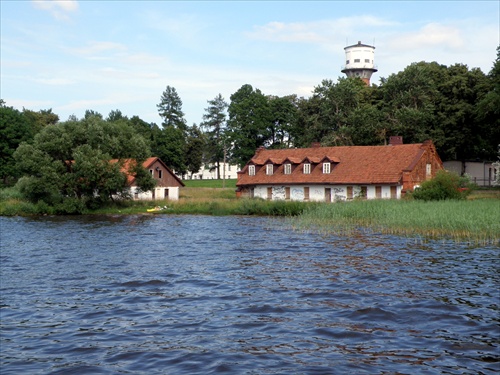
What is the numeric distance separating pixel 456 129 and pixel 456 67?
8.84 meters

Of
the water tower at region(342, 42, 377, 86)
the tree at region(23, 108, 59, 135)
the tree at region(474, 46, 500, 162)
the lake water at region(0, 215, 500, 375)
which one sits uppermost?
the water tower at region(342, 42, 377, 86)

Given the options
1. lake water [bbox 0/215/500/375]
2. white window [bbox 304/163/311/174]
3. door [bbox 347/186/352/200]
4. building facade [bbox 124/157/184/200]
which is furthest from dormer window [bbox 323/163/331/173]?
lake water [bbox 0/215/500/375]

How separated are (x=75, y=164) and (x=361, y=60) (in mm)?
70127

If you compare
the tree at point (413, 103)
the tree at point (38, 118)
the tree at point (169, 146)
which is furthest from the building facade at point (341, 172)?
the tree at point (38, 118)

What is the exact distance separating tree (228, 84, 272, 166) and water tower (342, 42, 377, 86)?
23505 millimetres

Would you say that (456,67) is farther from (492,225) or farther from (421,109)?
(492,225)

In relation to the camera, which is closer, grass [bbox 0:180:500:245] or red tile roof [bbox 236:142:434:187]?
grass [bbox 0:180:500:245]

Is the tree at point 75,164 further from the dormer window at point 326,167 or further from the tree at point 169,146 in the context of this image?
the tree at point 169,146

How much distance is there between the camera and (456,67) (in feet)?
257

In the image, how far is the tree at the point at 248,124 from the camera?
95.6 metres

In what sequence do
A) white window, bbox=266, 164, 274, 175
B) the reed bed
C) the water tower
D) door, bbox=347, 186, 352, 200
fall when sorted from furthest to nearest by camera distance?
the water tower → white window, bbox=266, 164, 274, 175 → door, bbox=347, 186, 352, 200 → the reed bed

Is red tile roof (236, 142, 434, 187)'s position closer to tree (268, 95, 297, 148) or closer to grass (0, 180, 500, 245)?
grass (0, 180, 500, 245)

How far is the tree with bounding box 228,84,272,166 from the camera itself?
95.6 m

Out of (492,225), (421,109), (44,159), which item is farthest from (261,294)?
(421,109)
